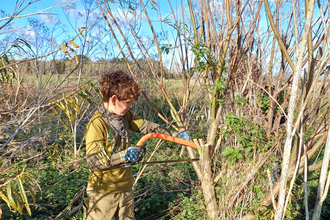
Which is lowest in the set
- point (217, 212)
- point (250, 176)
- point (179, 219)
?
point (179, 219)

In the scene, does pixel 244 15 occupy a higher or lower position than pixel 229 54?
higher

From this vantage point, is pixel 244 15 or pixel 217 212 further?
pixel 217 212

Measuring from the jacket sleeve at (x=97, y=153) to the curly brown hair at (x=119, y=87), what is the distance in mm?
271

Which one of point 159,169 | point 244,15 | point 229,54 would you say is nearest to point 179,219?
point 159,169

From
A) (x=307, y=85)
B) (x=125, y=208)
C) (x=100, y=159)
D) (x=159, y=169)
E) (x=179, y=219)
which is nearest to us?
(x=307, y=85)

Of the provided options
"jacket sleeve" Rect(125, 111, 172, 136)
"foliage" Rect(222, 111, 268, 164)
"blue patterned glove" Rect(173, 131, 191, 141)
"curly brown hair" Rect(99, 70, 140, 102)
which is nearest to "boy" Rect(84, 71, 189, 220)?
"curly brown hair" Rect(99, 70, 140, 102)

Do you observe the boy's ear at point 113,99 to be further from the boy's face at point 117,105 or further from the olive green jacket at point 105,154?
the olive green jacket at point 105,154

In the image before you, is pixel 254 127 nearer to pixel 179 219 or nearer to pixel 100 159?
pixel 100 159

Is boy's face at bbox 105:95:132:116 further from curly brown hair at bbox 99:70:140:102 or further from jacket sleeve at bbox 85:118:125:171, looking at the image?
jacket sleeve at bbox 85:118:125:171

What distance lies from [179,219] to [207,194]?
2.92 ft

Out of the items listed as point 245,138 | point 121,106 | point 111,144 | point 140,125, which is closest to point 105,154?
point 111,144

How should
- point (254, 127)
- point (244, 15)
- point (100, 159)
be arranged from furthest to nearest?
point (244, 15) < point (254, 127) < point (100, 159)

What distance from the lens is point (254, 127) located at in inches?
78.5

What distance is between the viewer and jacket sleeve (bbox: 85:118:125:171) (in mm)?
1812
